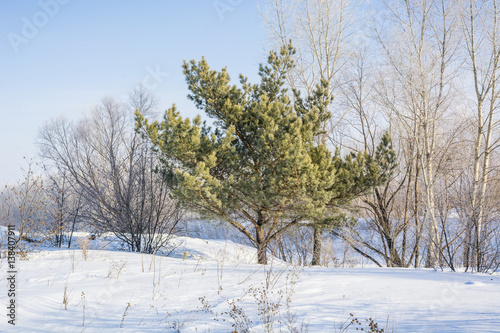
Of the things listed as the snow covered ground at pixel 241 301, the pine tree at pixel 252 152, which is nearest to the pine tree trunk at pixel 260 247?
the pine tree at pixel 252 152

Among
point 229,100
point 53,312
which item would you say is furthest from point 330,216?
point 53,312

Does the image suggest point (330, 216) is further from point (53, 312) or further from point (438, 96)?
point (53, 312)

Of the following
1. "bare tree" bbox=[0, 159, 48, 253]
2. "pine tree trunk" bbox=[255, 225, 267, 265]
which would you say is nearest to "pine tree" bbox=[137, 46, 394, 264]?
"pine tree trunk" bbox=[255, 225, 267, 265]

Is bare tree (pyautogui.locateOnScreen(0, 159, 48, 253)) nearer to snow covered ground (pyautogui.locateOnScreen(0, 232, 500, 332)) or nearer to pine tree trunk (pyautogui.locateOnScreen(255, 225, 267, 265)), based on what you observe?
snow covered ground (pyautogui.locateOnScreen(0, 232, 500, 332))

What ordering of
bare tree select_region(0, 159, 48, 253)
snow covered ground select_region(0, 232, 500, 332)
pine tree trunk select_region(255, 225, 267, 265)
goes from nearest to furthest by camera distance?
snow covered ground select_region(0, 232, 500, 332)
bare tree select_region(0, 159, 48, 253)
pine tree trunk select_region(255, 225, 267, 265)

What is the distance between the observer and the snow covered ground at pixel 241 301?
9.06 ft

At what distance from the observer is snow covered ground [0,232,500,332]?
2762 mm

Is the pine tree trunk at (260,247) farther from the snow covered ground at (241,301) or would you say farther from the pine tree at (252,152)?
the snow covered ground at (241,301)

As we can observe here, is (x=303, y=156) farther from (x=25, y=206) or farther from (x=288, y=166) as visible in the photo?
(x=25, y=206)

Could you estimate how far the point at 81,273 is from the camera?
4.63 m

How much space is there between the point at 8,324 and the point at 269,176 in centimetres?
519

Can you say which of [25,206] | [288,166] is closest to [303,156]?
[288,166]

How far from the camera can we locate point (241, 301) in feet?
11.2

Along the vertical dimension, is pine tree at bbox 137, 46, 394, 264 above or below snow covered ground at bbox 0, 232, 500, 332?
above
